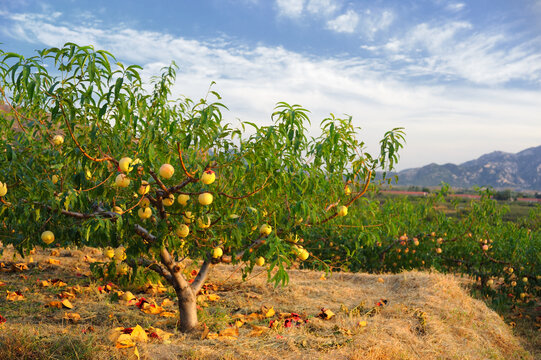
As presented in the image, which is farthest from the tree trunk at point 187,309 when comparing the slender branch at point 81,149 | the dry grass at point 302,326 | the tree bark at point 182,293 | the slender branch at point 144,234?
the slender branch at point 81,149

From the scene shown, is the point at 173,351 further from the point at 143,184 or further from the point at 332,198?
the point at 332,198

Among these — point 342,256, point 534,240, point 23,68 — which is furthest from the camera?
point 342,256

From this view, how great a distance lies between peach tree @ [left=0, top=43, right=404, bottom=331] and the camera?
2.53 metres

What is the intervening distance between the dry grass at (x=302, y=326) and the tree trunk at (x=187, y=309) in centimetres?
15

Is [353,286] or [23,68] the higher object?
[23,68]

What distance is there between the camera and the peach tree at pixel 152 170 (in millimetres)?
2533

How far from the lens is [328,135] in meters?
3.25

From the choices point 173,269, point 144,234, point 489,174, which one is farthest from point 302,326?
point 489,174

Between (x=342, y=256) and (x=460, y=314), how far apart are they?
3.81 metres

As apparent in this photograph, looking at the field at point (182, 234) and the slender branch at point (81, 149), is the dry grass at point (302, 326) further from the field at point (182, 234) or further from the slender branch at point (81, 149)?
the slender branch at point (81, 149)

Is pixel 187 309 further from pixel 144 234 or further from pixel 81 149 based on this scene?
pixel 81 149

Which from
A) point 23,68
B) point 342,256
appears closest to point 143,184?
point 23,68

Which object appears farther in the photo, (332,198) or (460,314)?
(460,314)

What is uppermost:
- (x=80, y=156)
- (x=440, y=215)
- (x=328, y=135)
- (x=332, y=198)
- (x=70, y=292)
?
(x=328, y=135)
